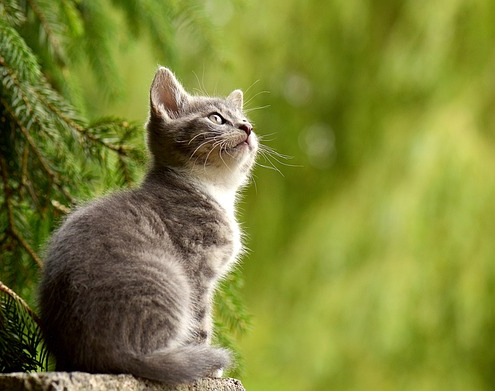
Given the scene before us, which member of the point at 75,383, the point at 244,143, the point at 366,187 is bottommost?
the point at 75,383

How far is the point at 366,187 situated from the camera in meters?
4.29

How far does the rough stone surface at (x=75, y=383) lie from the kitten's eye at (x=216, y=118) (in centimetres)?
68

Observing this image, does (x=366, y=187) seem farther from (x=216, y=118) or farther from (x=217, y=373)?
(x=217, y=373)

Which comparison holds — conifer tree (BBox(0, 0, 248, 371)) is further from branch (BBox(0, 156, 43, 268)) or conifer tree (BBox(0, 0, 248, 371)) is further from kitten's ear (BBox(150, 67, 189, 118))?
kitten's ear (BBox(150, 67, 189, 118))

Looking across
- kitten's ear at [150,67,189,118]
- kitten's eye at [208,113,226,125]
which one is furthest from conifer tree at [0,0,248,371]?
kitten's eye at [208,113,226,125]

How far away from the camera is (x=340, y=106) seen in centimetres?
477

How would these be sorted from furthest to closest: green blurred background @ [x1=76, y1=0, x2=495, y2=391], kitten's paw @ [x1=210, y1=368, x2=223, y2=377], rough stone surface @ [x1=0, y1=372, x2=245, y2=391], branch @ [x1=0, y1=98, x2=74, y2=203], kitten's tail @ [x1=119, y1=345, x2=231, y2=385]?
1. green blurred background @ [x1=76, y1=0, x2=495, y2=391]
2. branch @ [x1=0, y1=98, x2=74, y2=203]
3. kitten's paw @ [x1=210, y1=368, x2=223, y2=377]
4. kitten's tail @ [x1=119, y1=345, x2=231, y2=385]
5. rough stone surface @ [x1=0, y1=372, x2=245, y2=391]

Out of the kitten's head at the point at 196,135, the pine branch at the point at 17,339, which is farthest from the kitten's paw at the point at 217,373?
the kitten's head at the point at 196,135

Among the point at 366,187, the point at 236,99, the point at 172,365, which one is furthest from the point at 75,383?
the point at 366,187

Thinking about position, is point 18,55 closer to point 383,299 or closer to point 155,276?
point 155,276

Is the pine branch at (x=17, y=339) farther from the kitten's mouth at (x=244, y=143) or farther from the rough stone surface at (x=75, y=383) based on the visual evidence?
the kitten's mouth at (x=244, y=143)

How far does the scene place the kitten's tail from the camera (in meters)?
1.36

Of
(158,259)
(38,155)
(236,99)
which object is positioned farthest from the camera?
(236,99)

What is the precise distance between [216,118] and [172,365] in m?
0.71
